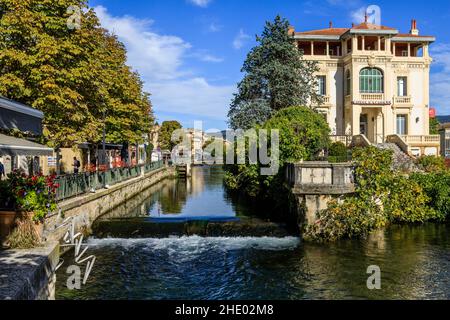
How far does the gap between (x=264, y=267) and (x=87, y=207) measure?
28.7ft

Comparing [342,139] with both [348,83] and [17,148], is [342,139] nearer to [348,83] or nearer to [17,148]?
[348,83]

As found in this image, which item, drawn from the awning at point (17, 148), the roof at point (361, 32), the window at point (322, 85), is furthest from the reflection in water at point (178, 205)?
the roof at point (361, 32)

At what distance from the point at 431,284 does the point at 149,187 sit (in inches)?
1087

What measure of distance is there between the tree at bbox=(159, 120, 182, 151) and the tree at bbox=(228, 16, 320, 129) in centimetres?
4998

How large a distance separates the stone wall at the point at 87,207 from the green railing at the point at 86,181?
36 centimetres

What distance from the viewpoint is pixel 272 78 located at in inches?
1272

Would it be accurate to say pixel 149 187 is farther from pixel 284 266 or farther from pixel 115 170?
pixel 284 266

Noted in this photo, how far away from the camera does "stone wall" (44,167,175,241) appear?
42.3 feet

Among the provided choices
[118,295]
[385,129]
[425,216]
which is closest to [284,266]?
[118,295]

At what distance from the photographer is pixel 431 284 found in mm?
10250

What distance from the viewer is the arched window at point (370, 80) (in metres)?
35.9

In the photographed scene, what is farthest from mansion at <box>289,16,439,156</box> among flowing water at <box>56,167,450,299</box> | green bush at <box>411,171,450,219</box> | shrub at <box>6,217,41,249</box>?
shrub at <box>6,217,41,249</box>

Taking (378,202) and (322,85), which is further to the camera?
(322,85)

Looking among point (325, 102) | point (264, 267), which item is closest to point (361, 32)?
point (325, 102)
